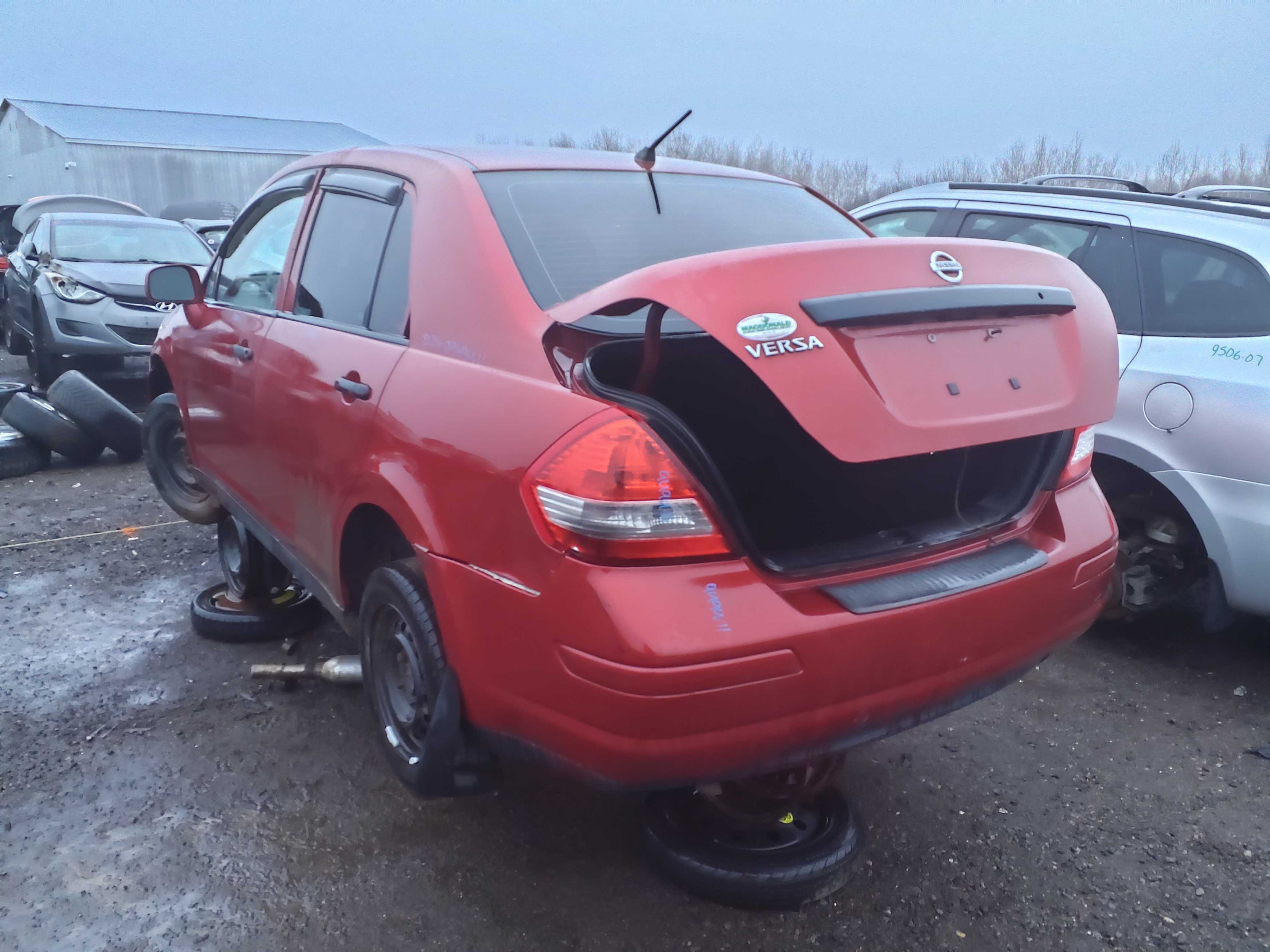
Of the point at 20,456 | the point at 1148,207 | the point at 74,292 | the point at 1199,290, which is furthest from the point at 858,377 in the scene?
the point at 74,292

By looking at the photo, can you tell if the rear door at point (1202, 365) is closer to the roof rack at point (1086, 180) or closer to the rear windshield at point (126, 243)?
the roof rack at point (1086, 180)

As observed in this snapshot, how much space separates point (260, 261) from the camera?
11.7 feet

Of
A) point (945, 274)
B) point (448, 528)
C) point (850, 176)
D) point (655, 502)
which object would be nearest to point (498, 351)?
point (448, 528)

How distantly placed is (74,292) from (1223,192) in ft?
27.7

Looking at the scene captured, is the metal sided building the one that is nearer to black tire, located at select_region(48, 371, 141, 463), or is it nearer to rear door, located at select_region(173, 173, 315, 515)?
black tire, located at select_region(48, 371, 141, 463)

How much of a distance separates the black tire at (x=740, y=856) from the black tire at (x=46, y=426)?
523 cm

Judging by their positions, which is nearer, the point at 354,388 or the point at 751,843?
the point at 751,843

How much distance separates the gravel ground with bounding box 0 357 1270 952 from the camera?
88.0 inches

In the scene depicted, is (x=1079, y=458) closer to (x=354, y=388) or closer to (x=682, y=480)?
(x=682, y=480)

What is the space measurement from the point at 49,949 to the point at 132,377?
7872 millimetres

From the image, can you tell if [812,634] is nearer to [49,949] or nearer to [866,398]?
[866,398]

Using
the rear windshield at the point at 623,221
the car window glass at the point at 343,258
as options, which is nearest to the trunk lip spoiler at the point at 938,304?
the rear windshield at the point at 623,221

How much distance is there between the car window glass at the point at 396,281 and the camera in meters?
2.47

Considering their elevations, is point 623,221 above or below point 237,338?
above
